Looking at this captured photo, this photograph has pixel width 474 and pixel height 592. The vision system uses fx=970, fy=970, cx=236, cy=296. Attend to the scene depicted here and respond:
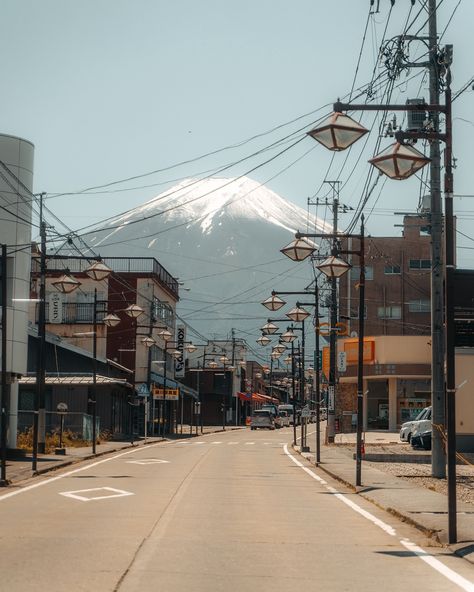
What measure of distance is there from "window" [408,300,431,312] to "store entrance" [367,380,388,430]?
13.2 meters

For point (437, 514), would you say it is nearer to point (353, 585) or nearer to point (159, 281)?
point (353, 585)

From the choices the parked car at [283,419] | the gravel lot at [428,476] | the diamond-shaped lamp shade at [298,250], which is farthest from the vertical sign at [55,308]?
the parked car at [283,419]

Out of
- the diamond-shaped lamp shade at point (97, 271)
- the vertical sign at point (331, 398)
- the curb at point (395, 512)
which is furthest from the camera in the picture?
the vertical sign at point (331, 398)

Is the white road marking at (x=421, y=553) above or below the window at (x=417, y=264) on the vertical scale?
below

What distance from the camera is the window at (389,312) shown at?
8756 cm

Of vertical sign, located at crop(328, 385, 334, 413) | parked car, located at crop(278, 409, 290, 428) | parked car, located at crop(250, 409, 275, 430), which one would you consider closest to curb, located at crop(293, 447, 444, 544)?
vertical sign, located at crop(328, 385, 334, 413)

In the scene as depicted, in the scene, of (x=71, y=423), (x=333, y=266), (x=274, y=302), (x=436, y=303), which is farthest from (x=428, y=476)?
(x=71, y=423)

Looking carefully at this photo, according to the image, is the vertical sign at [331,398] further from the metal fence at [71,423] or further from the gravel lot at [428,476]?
the metal fence at [71,423]

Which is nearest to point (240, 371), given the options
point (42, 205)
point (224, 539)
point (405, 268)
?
point (405, 268)

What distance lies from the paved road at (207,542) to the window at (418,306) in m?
65.8

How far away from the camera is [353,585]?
9602 millimetres

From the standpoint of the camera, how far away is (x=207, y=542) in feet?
41.5

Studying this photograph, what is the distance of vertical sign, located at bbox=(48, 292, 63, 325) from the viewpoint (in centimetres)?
6283

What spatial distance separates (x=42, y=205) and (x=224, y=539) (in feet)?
79.5
